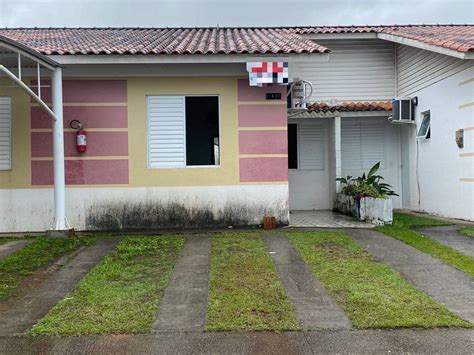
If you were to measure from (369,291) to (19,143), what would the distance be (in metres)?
7.47

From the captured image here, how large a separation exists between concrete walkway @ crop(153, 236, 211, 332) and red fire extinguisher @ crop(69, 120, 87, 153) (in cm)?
342

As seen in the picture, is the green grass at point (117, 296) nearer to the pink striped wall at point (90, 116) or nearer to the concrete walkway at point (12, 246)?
the concrete walkway at point (12, 246)

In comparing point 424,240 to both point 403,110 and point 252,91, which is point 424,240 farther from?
point 403,110

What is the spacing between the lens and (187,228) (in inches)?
372

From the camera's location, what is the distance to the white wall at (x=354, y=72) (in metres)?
13.3

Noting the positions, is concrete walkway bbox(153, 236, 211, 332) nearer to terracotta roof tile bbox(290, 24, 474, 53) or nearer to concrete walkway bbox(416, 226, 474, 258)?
A: concrete walkway bbox(416, 226, 474, 258)

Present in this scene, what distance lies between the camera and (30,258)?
275 inches

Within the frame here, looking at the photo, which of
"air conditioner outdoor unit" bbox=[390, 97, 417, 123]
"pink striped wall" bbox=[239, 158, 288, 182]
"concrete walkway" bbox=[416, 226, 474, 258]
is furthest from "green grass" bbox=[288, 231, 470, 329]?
"air conditioner outdoor unit" bbox=[390, 97, 417, 123]

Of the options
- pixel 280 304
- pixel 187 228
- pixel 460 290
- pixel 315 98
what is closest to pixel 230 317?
pixel 280 304

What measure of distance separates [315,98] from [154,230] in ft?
21.2

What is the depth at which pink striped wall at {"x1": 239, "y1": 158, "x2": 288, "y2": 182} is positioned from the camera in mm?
9547

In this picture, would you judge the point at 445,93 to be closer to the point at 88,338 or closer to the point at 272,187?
the point at 272,187

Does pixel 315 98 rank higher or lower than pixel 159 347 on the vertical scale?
higher

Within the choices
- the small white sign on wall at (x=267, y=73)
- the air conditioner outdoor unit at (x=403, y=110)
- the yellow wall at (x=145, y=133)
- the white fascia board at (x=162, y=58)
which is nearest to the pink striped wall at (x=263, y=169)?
the yellow wall at (x=145, y=133)
